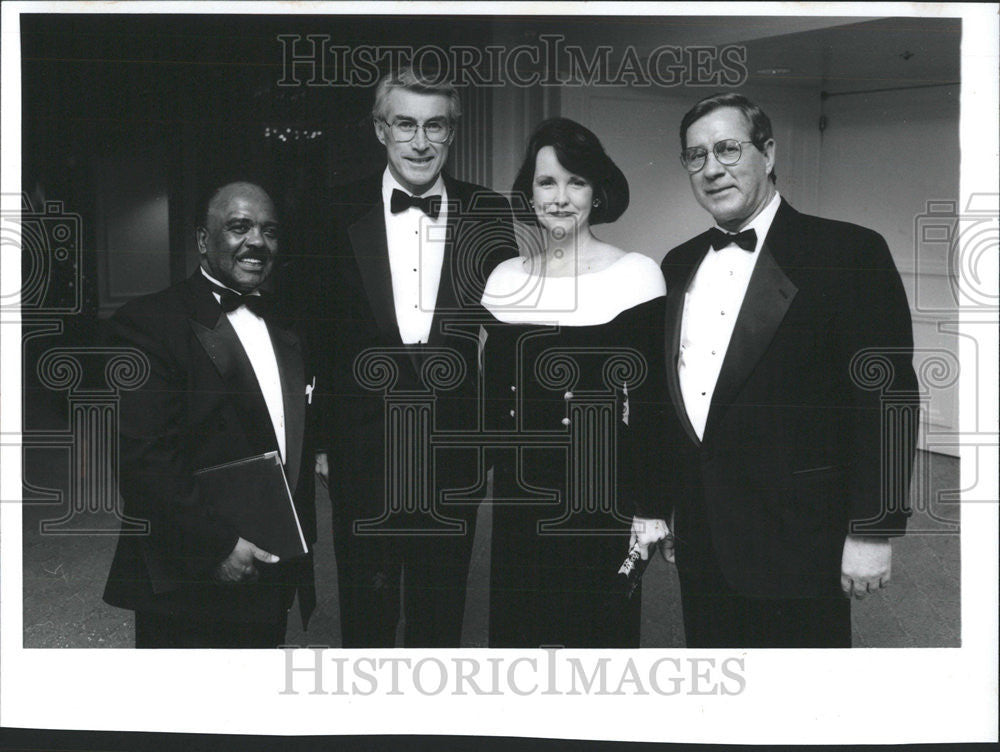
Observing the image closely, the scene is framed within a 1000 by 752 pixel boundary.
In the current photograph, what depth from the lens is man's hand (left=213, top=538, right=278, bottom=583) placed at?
10.1ft

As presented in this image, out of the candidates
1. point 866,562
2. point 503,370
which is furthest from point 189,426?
point 866,562

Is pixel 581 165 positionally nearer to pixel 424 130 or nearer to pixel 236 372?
pixel 424 130

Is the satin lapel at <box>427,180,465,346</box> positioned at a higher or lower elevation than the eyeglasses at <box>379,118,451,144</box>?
lower

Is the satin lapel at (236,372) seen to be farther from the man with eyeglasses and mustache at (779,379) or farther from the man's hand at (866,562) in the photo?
the man's hand at (866,562)

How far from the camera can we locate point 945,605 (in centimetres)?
303

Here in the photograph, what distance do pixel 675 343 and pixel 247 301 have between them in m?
1.20

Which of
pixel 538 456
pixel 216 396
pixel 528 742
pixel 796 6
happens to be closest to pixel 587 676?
pixel 528 742

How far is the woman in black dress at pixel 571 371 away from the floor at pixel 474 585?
0.16 metres

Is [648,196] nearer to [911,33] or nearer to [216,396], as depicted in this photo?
[911,33]

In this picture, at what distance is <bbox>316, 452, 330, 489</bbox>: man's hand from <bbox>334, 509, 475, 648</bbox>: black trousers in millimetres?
137

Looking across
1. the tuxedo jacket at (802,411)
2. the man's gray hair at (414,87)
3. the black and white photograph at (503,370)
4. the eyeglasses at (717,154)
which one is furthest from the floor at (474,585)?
the man's gray hair at (414,87)

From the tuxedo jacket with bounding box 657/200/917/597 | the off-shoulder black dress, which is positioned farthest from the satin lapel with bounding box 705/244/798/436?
the off-shoulder black dress

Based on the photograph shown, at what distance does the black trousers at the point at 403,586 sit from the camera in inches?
122

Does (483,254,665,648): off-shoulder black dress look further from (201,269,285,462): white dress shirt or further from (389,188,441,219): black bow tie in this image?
(201,269,285,462): white dress shirt
